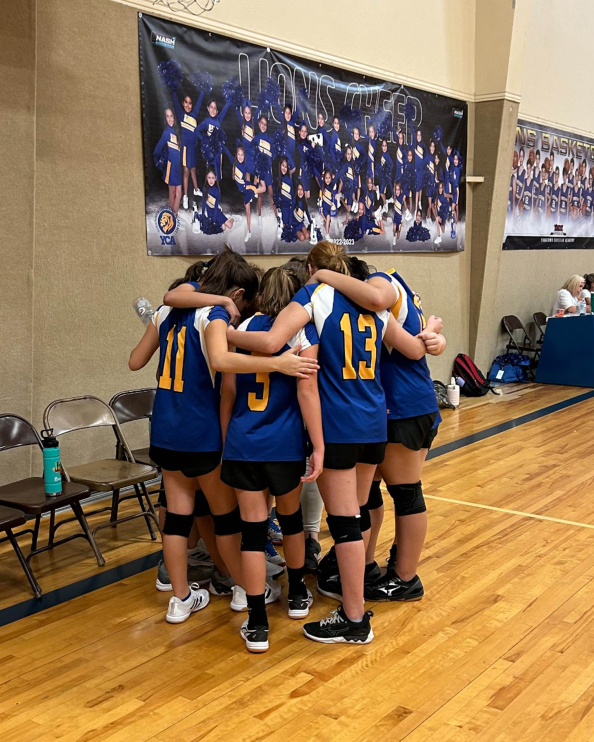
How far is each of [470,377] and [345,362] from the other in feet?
21.0

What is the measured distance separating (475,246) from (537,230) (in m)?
1.67

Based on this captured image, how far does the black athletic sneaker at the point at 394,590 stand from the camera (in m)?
3.79

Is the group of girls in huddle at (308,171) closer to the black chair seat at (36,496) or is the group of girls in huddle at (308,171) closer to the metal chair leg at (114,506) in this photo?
the metal chair leg at (114,506)

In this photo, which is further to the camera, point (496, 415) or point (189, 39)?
point (496, 415)

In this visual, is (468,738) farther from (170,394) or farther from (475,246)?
(475,246)

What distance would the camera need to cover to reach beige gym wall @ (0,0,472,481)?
516 centimetres

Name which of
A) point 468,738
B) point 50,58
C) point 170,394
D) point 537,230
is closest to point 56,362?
point 50,58

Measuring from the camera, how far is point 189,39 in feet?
20.2

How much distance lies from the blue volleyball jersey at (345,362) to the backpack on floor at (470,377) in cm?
623

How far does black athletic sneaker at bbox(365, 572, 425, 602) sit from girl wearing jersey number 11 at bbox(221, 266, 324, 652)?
679 mm

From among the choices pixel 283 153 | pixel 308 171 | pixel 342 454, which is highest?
pixel 283 153

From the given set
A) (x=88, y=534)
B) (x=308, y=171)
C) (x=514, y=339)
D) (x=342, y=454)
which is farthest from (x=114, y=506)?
(x=514, y=339)

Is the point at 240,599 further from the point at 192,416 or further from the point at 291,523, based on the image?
the point at 192,416

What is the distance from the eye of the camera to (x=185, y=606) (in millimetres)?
3596
